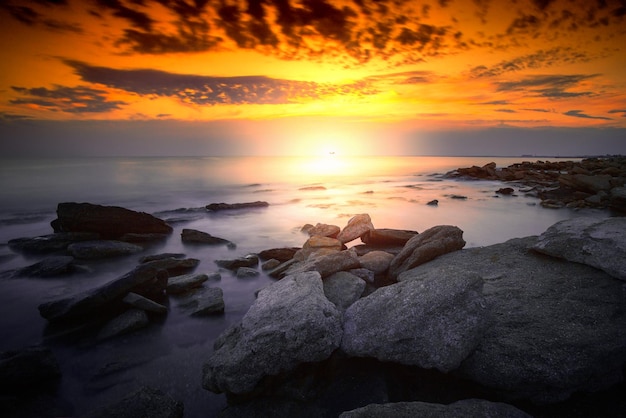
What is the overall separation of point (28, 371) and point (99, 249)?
7.69 meters

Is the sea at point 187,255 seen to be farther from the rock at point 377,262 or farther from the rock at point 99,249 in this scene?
the rock at point 377,262

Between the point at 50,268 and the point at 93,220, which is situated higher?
the point at 93,220

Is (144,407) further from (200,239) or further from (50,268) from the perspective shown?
(200,239)

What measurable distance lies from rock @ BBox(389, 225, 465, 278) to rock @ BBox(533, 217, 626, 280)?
1.98 m

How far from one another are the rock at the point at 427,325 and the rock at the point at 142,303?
15.9 ft

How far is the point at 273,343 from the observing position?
4582mm

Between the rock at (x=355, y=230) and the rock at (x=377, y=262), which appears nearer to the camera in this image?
the rock at (x=377, y=262)

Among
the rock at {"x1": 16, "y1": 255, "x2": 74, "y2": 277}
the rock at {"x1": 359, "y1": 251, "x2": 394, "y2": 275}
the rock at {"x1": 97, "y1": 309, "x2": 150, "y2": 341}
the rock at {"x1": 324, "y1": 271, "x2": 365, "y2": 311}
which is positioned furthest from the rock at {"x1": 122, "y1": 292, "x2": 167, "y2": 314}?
the rock at {"x1": 359, "y1": 251, "x2": 394, "y2": 275}

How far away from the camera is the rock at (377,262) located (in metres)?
8.84

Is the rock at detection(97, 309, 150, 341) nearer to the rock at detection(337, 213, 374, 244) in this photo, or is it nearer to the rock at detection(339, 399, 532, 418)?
the rock at detection(339, 399, 532, 418)

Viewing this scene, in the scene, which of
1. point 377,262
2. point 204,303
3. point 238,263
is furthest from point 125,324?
point 377,262

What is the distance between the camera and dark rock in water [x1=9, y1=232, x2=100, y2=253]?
1303 centimetres

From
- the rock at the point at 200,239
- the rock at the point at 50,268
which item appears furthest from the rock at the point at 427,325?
the rock at the point at 200,239

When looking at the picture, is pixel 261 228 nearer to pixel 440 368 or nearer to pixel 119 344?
pixel 119 344
